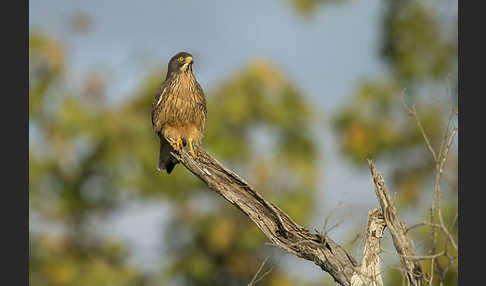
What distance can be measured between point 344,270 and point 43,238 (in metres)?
13.1

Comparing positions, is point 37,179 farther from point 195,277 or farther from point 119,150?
point 195,277

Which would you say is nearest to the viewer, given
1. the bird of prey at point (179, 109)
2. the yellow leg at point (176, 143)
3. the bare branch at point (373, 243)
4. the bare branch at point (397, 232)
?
the bare branch at point (397, 232)

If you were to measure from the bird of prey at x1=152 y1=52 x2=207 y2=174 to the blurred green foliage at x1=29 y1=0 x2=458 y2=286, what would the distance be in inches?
356

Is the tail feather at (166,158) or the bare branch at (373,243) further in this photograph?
the tail feather at (166,158)

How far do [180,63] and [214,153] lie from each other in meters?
9.28

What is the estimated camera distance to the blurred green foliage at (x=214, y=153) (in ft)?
48.1

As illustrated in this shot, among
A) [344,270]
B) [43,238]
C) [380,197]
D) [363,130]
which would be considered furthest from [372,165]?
[43,238]

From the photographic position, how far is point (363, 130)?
47.6 ft

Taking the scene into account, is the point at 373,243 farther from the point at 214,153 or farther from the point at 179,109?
the point at 214,153

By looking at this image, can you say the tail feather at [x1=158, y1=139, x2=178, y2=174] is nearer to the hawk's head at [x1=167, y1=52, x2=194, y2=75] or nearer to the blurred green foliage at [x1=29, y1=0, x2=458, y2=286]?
the hawk's head at [x1=167, y1=52, x2=194, y2=75]

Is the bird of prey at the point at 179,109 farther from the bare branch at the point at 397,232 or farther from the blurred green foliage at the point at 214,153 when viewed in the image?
the blurred green foliage at the point at 214,153

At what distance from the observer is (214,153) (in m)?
14.8

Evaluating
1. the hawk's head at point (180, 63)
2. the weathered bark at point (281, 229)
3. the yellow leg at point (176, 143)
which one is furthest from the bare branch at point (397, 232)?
the hawk's head at point (180, 63)

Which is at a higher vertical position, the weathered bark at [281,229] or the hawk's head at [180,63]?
the hawk's head at [180,63]
